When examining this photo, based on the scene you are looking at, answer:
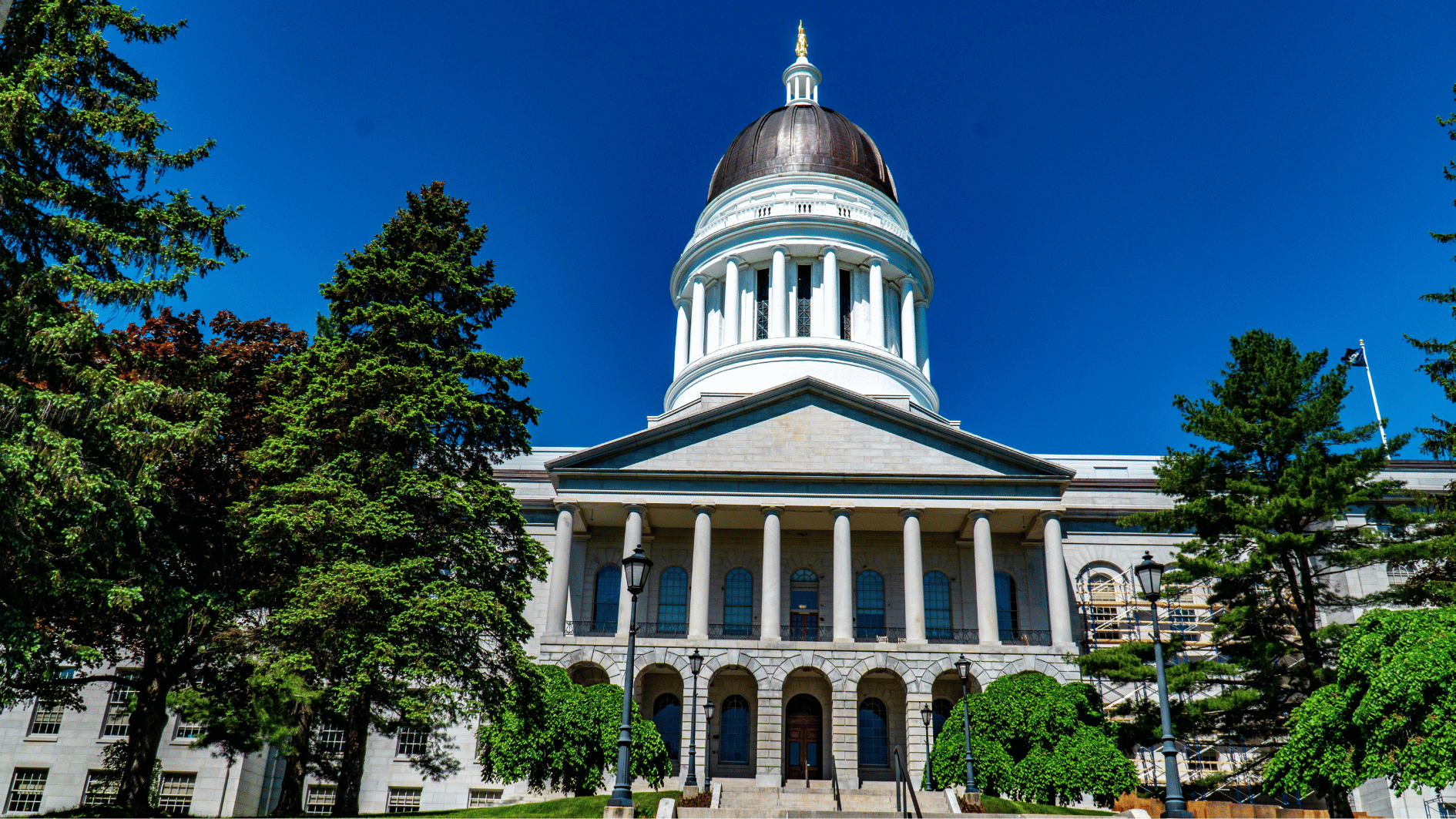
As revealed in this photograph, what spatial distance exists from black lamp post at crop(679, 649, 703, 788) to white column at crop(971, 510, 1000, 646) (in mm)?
8931

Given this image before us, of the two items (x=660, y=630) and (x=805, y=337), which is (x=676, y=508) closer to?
(x=660, y=630)

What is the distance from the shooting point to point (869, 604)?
37.0 m

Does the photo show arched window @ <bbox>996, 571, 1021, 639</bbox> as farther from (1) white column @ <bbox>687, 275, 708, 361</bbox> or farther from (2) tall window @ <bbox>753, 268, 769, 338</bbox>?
(1) white column @ <bbox>687, 275, 708, 361</bbox>

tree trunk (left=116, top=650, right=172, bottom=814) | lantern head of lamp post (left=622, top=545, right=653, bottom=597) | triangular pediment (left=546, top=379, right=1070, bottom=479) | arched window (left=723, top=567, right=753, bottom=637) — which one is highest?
triangular pediment (left=546, top=379, right=1070, bottom=479)

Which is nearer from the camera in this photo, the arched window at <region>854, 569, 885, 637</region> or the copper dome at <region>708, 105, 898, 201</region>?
the arched window at <region>854, 569, 885, 637</region>

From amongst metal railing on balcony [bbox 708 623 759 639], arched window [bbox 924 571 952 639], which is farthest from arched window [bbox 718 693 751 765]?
arched window [bbox 924 571 952 639]

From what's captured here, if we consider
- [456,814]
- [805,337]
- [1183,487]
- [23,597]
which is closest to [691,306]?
[805,337]

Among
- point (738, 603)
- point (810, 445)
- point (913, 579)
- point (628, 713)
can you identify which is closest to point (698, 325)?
point (810, 445)

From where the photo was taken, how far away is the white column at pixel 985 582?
105 feet

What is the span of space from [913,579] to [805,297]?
21.2m

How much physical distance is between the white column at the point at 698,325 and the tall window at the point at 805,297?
15.6ft

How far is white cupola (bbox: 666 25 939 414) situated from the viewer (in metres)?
46.8

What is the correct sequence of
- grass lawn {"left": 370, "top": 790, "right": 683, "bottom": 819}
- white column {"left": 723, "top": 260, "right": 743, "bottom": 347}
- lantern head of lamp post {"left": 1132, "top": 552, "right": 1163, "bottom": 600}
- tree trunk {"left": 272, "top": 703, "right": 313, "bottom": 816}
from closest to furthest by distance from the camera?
lantern head of lamp post {"left": 1132, "top": 552, "right": 1163, "bottom": 600}, tree trunk {"left": 272, "top": 703, "right": 313, "bottom": 816}, grass lawn {"left": 370, "top": 790, "right": 683, "bottom": 819}, white column {"left": 723, "top": 260, "right": 743, "bottom": 347}

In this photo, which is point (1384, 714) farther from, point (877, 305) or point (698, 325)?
point (698, 325)
